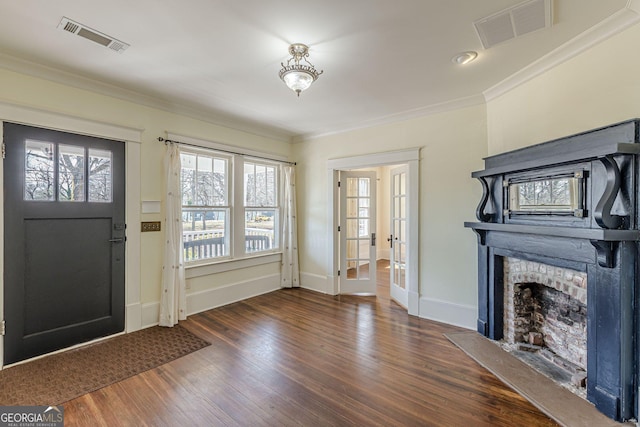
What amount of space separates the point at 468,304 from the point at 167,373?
329cm

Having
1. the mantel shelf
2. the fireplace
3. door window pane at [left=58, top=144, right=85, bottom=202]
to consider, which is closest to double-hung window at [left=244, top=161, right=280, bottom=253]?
door window pane at [left=58, top=144, right=85, bottom=202]

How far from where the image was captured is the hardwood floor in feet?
6.28

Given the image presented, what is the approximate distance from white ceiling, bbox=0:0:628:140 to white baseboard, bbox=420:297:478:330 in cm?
249

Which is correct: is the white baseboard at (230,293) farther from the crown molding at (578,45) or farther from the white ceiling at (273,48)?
the crown molding at (578,45)

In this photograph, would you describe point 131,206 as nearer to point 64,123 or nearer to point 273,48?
point 64,123

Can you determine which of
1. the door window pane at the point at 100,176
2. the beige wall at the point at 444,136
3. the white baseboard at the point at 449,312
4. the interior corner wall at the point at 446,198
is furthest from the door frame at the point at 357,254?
the door window pane at the point at 100,176

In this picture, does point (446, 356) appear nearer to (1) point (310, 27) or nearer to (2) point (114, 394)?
(2) point (114, 394)

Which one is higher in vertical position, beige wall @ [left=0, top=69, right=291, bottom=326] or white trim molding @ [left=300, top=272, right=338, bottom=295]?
beige wall @ [left=0, top=69, right=291, bottom=326]

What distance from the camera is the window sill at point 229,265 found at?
12.5ft

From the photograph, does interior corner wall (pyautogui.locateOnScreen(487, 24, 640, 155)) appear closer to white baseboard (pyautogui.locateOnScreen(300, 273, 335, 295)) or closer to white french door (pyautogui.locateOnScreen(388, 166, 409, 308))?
white french door (pyautogui.locateOnScreen(388, 166, 409, 308))

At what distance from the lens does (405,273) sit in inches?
159

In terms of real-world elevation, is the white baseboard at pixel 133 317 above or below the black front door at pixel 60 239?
below

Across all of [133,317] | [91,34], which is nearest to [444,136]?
[91,34]

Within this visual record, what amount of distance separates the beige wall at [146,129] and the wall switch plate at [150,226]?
49 millimetres
